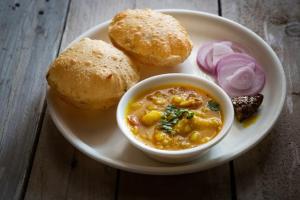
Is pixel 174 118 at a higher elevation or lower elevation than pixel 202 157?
higher

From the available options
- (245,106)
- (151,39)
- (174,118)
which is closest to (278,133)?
(245,106)

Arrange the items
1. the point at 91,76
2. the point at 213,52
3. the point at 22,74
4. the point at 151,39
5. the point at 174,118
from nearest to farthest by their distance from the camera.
Result: the point at 174,118 < the point at 91,76 < the point at 151,39 < the point at 213,52 < the point at 22,74

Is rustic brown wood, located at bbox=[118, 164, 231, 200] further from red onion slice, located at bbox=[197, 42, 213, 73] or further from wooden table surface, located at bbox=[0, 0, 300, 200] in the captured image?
red onion slice, located at bbox=[197, 42, 213, 73]

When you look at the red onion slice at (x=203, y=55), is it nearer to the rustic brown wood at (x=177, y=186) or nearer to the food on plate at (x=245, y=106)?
the food on plate at (x=245, y=106)

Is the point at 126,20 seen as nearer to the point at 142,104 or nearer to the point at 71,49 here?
the point at 71,49

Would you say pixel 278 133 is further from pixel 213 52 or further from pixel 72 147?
pixel 72 147

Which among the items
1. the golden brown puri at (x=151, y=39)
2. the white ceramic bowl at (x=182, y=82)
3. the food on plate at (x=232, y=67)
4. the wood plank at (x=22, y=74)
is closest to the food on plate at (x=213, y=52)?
the food on plate at (x=232, y=67)
